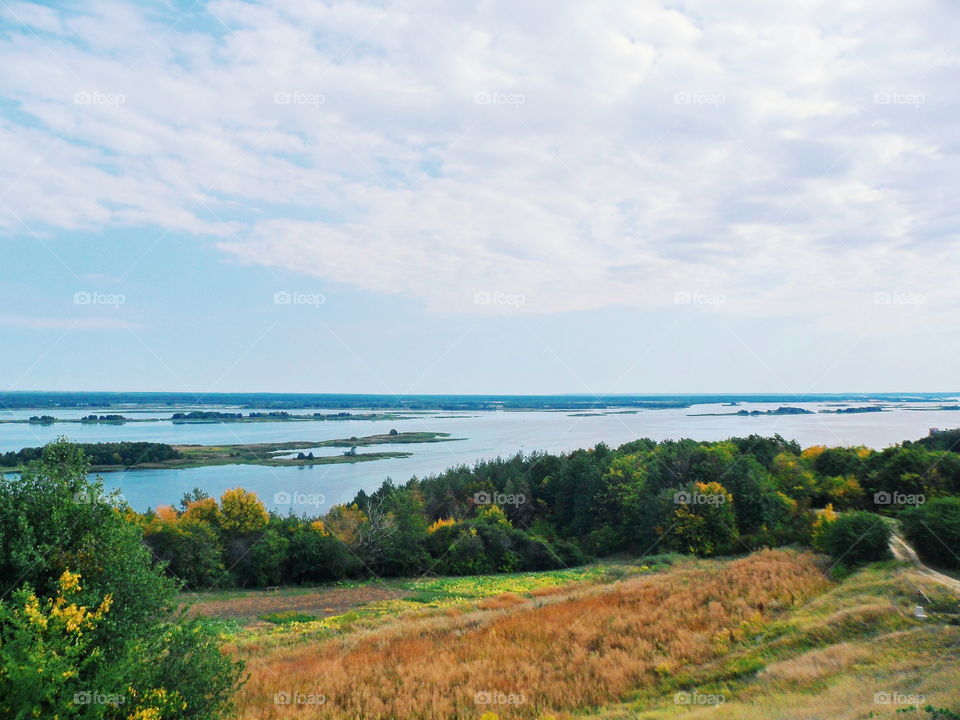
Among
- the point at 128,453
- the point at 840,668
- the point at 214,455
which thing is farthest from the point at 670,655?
the point at 214,455

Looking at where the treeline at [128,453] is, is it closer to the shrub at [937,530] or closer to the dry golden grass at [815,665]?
the dry golden grass at [815,665]

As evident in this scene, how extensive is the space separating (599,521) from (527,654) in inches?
1283

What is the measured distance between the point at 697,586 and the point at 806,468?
88.0 feet

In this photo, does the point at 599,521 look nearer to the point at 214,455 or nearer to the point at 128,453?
the point at 128,453

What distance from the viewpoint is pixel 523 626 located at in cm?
1767

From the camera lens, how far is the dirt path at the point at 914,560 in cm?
1602

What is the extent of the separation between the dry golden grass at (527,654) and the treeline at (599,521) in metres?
14.8

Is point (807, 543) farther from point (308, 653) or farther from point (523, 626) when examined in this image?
point (308, 653)

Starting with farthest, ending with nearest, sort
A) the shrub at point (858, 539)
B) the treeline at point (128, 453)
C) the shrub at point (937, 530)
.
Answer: the treeline at point (128, 453) < the shrub at point (858, 539) < the shrub at point (937, 530)

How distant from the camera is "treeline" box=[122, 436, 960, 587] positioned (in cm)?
3378

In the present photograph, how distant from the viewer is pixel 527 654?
49.6 ft

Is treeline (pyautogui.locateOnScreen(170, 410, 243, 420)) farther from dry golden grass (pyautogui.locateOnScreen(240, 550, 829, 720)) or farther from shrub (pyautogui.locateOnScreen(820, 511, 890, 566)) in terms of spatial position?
shrub (pyautogui.locateOnScreen(820, 511, 890, 566))

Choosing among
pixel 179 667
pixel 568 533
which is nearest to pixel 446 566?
pixel 568 533

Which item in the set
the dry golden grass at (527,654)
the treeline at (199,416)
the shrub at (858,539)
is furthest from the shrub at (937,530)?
the treeline at (199,416)
